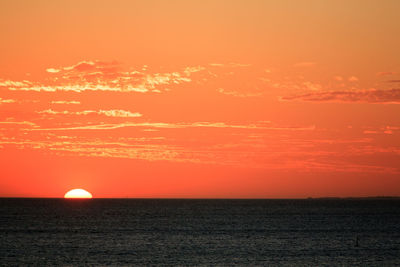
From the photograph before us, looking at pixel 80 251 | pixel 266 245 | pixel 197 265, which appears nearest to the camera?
pixel 197 265

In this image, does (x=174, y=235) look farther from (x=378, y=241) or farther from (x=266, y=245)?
(x=378, y=241)

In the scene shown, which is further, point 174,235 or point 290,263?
point 174,235

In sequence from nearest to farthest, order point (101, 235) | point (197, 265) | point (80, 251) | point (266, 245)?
point (197, 265) → point (80, 251) → point (266, 245) → point (101, 235)

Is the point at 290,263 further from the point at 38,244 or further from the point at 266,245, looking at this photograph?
the point at 38,244

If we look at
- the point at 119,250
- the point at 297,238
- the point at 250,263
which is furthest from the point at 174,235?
the point at 250,263

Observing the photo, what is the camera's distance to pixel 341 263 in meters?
77.4

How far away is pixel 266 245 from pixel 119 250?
2403cm

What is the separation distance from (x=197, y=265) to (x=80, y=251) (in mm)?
23656

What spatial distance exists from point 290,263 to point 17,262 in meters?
33.0

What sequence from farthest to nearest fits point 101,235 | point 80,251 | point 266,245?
point 101,235
point 266,245
point 80,251

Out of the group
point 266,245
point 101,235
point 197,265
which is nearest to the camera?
point 197,265

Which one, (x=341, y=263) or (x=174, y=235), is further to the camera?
(x=174, y=235)

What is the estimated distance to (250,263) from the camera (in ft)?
251

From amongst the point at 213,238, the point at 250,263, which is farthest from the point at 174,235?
the point at 250,263
